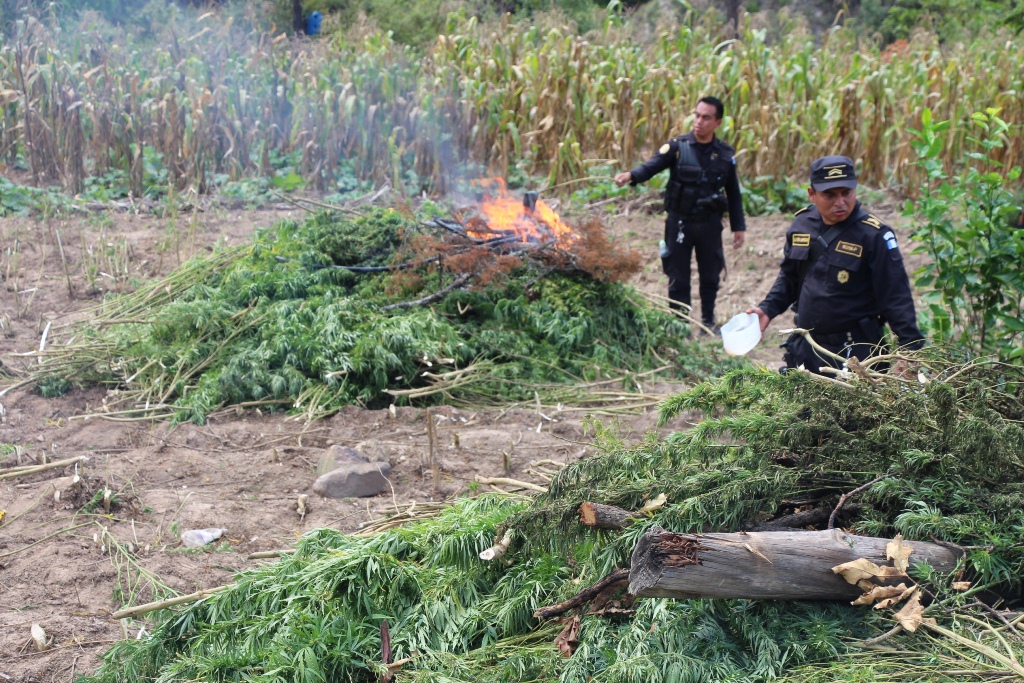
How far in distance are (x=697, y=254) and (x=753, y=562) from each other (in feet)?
19.2

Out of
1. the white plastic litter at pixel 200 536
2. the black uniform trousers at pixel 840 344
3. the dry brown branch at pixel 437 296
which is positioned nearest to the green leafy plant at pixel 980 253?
the black uniform trousers at pixel 840 344

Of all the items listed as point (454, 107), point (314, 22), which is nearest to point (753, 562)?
point (454, 107)

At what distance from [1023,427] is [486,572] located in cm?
202

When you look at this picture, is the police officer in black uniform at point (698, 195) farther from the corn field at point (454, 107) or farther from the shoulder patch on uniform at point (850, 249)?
the corn field at point (454, 107)

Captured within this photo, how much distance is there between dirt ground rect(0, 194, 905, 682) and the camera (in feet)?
13.8

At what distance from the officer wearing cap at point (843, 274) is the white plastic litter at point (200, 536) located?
10.3 feet

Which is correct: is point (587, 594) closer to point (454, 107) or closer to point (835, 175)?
point (835, 175)

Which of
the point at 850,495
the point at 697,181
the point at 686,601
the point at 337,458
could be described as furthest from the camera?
the point at 697,181

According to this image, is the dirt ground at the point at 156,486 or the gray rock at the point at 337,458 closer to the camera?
the dirt ground at the point at 156,486

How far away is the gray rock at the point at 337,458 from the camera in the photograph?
547cm

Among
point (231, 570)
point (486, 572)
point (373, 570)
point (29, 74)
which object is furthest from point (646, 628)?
point (29, 74)

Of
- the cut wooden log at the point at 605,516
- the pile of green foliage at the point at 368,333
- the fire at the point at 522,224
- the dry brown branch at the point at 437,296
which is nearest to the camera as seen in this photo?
the cut wooden log at the point at 605,516

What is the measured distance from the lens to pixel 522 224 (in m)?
7.92

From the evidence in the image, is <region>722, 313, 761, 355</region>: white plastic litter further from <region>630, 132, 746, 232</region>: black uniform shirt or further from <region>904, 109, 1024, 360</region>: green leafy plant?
<region>630, 132, 746, 232</region>: black uniform shirt
